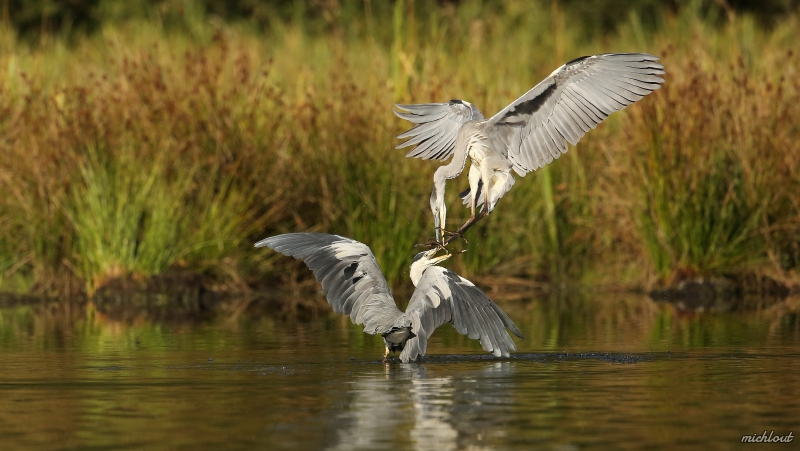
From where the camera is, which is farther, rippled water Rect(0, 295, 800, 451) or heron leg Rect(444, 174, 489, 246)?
heron leg Rect(444, 174, 489, 246)

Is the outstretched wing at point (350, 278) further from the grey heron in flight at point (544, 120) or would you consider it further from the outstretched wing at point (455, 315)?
the grey heron in flight at point (544, 120)

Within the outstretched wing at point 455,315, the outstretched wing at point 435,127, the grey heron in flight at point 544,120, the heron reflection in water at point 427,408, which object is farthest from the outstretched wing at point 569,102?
the heron reflection in water at point 427,408

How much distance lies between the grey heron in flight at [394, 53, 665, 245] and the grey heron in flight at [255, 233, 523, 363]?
1.60ft

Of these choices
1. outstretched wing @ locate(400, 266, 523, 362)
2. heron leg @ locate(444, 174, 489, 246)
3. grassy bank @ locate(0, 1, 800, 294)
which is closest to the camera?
outstretched wing @ locate(400, 266, 523, 362)

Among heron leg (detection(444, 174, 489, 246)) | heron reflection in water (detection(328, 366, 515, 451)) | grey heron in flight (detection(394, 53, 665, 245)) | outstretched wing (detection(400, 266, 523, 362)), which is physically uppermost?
grey heron in flight (detection(394, 53, 665, 245))

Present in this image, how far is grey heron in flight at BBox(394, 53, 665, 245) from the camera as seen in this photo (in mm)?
8039

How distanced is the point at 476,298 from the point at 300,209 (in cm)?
Answer: 565

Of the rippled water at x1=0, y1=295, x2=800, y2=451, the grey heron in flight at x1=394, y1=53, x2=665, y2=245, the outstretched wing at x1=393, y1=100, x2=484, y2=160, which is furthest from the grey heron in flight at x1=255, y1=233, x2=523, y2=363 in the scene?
the outstretched wing at x1=393, y1=100, x2=484, y2=160

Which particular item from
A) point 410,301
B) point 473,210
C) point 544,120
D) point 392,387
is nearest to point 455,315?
point 410,301

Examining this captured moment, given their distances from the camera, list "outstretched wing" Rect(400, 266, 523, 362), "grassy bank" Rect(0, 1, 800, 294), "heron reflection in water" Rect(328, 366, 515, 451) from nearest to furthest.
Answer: "heron reflection in water" Rect(328, 366, 515, 451) → "outstretched wing" Rect(400, 266, 523, 362) → "grassy bank" Rect(0, 1, 800, 294)

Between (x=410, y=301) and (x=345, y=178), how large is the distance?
5.13m

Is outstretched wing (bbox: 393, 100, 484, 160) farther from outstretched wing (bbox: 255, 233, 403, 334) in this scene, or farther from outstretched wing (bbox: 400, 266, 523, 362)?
outstretched wing (bbox: 400, 266, 523, 362)

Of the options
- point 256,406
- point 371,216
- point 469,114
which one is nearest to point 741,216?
point 371,216

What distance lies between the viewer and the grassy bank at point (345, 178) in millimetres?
11719
